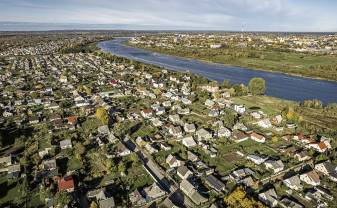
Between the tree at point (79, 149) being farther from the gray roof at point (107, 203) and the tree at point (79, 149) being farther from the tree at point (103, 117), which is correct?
the gray roof at point (107, 203)

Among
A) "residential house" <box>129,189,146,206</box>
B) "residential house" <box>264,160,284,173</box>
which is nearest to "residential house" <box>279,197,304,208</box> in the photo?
"residential house" <box>264,160,284,173</box>

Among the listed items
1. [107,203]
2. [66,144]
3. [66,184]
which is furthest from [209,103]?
[107,203]

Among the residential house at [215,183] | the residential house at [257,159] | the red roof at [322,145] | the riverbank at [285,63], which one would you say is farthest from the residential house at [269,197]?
the riverbank at [285,63]

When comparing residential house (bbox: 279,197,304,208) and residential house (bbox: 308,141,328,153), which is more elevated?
residential house (bbox: 308,141,328,153)

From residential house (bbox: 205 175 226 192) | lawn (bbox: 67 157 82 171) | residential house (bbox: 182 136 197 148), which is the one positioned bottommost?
lawn (bbox: 67 157 82 171)

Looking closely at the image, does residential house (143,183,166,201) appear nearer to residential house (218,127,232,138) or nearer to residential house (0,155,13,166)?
residential house (218,127,232,138)

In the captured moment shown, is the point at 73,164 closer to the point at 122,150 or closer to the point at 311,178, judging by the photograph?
the point at 122,150
